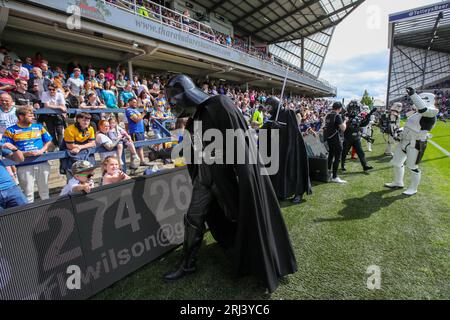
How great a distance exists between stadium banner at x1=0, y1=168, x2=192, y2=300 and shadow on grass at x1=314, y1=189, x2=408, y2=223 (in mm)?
2601

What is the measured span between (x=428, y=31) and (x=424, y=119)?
4923cm

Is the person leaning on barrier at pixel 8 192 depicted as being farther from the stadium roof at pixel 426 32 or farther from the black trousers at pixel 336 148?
the stadium roof at pixel 426 32

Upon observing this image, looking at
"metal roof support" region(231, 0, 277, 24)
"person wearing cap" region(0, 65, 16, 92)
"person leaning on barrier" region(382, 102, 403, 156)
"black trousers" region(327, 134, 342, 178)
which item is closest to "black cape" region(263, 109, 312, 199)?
"black trousers" region(327, 134, 342, 178)

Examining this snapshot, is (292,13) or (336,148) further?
(292,13)

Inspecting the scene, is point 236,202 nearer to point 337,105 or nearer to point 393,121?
point 337,105

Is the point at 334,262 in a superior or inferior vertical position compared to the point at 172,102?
inferior

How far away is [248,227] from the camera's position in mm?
2287

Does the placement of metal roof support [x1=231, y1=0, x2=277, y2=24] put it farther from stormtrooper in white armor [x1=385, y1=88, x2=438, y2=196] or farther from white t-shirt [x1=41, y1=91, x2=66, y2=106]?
white t-shirt [x1=41, y1=91, x2=66, y2=106]

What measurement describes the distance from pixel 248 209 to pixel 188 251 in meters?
0.92

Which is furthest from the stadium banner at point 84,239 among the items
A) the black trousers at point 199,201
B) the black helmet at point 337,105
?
the black helmet at point 337,105

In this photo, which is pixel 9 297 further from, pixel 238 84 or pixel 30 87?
pixel 238 84

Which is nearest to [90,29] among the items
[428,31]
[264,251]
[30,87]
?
[30,87]


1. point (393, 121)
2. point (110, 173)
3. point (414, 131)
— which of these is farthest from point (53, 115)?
point (393, 121)

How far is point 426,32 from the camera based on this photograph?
128 ft
